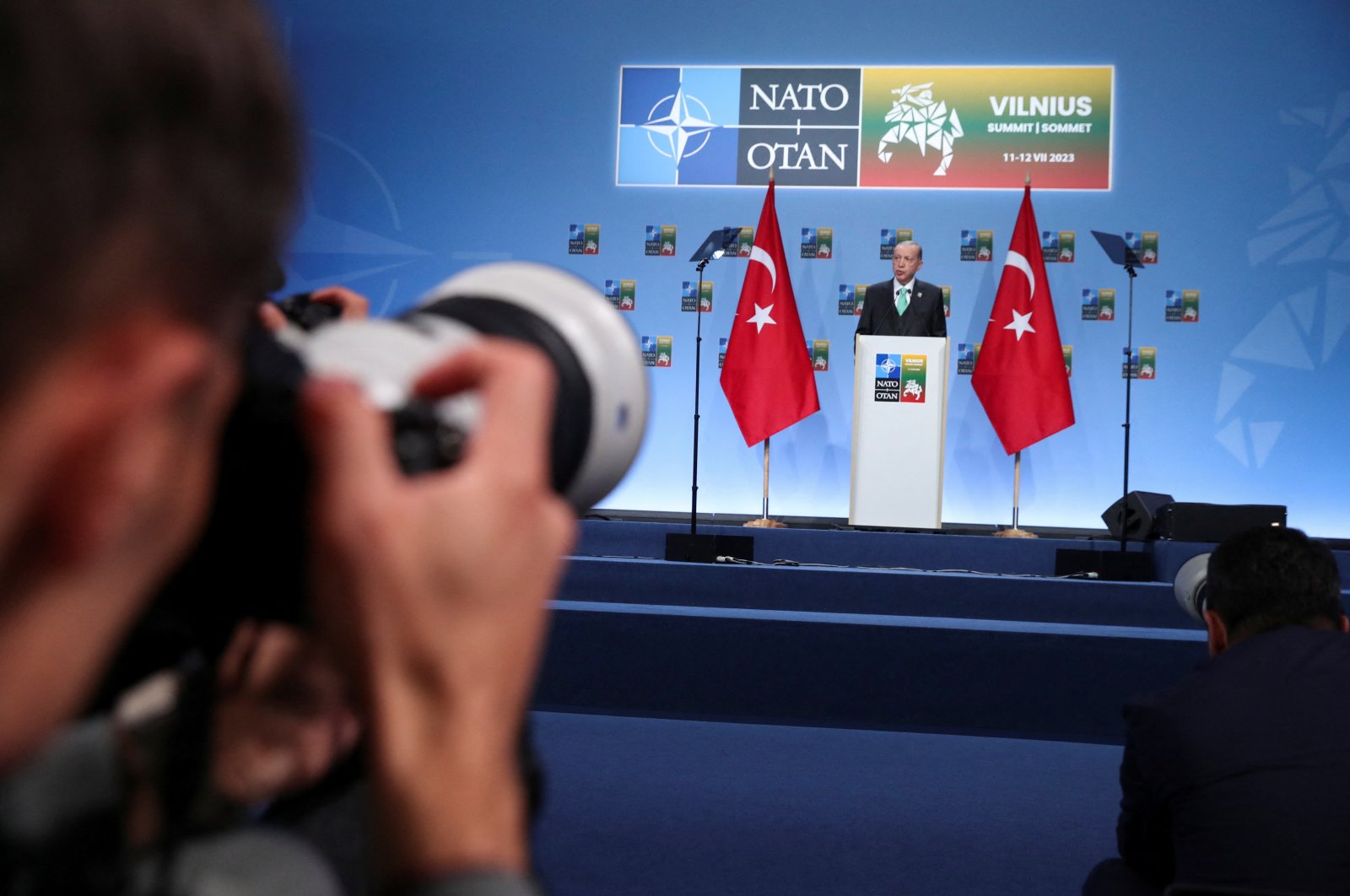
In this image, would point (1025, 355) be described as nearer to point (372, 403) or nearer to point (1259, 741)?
point (1259, 741)

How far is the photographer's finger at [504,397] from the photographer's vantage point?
0.30 metres

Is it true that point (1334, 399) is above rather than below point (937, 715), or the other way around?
above

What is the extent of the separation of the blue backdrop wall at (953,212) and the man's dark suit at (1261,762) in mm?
4643

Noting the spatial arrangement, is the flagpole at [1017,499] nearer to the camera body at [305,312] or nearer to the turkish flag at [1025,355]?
the turkish flag at [1025,355]

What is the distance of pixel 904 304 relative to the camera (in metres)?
5.91

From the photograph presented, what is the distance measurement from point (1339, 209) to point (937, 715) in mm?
4913

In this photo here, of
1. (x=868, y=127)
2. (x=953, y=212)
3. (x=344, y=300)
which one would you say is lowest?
(x=344, y=300)

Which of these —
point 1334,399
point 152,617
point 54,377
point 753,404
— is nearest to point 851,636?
point 152,617

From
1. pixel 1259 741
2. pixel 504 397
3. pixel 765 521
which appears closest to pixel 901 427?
pixel 765 521

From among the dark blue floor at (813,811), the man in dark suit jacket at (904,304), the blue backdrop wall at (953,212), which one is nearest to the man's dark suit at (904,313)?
the man in dark suit jacket at (904,304)

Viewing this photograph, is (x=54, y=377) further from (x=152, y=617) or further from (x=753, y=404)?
(x=753, y=404)

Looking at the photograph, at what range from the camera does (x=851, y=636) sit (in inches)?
114

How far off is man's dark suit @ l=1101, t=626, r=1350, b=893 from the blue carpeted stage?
55 cm

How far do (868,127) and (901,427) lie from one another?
2174 mm
